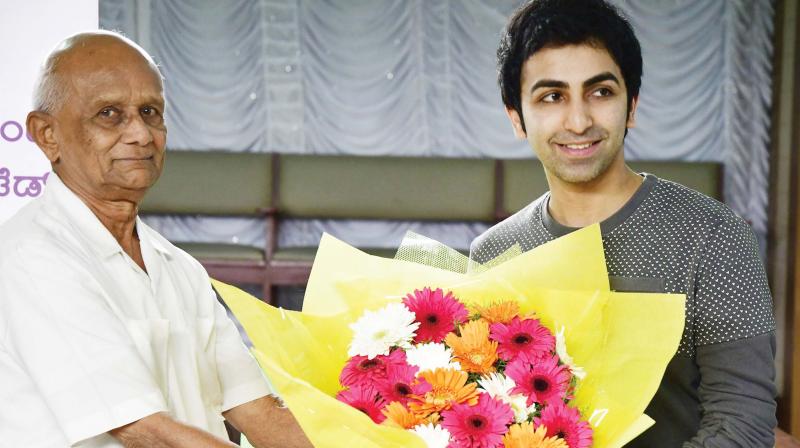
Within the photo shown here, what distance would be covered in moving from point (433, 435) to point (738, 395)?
510mm

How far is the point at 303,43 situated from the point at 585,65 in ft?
16.9

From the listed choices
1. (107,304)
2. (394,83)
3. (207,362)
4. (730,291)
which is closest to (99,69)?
(107,304)

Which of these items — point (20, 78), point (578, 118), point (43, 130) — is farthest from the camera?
point (20, 78)

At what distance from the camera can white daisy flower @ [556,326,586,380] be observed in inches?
40.7

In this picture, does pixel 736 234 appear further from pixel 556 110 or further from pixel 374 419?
pixel 374 419

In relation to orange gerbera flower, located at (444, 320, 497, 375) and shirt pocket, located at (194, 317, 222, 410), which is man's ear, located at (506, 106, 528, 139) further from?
shirt pocket, located at (194, 317, 222, 410)

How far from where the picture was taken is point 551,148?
4.51ft

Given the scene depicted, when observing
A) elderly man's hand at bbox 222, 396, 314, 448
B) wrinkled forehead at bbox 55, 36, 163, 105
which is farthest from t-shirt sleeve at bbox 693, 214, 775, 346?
wrinkled forehead at bbox 55, 36, 163, 105

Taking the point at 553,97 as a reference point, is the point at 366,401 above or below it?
below

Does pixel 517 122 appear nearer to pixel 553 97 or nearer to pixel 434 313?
pixel 553 97

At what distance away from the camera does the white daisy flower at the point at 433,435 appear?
930 millimetres

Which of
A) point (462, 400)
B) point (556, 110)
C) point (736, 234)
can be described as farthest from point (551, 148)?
point (462, 400)

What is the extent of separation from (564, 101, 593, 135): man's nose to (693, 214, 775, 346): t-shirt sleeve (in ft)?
0.84

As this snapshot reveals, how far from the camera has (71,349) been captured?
3.96 feet
